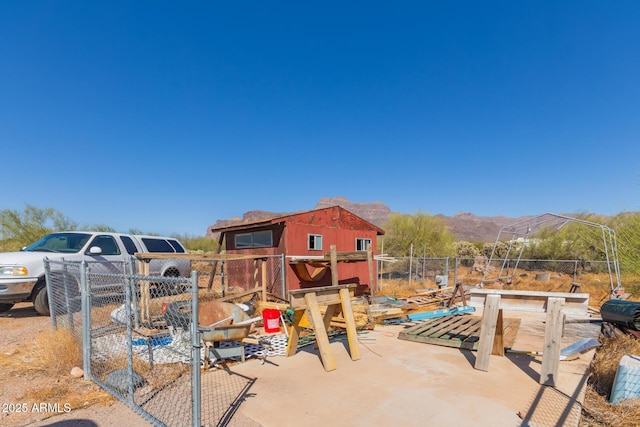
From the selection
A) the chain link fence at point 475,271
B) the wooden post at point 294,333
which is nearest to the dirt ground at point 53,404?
the wooden post at point 294,333

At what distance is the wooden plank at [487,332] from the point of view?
4750 mm

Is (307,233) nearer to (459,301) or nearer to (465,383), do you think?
(459,301)

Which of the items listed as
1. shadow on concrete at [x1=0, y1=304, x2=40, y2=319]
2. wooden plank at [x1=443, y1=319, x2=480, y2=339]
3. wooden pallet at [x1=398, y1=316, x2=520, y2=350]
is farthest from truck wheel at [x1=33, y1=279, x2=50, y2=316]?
wooden plank at [x1=443, y1=319, x2=480, y2=339]

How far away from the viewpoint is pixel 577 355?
5.25 meters

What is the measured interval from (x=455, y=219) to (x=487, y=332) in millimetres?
85984

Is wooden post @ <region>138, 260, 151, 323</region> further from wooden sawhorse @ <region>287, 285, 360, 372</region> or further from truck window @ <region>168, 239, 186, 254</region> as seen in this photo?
wooden sawhorse @ <region>287, 285, 360, 372</region>

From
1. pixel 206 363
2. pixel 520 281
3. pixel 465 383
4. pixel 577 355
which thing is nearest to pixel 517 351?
pixel 577 355

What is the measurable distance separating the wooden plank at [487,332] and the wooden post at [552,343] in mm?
610

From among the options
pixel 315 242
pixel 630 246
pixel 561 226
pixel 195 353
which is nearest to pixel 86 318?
pixel 195 353

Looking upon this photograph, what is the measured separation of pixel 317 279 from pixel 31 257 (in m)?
8.56

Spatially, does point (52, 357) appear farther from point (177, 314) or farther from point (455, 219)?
point (455, 219)

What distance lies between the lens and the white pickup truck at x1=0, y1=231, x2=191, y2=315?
7441 millimetres

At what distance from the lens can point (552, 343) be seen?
4348mm

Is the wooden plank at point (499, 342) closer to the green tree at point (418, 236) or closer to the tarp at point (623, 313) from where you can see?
the tarp at point (623, 313)
